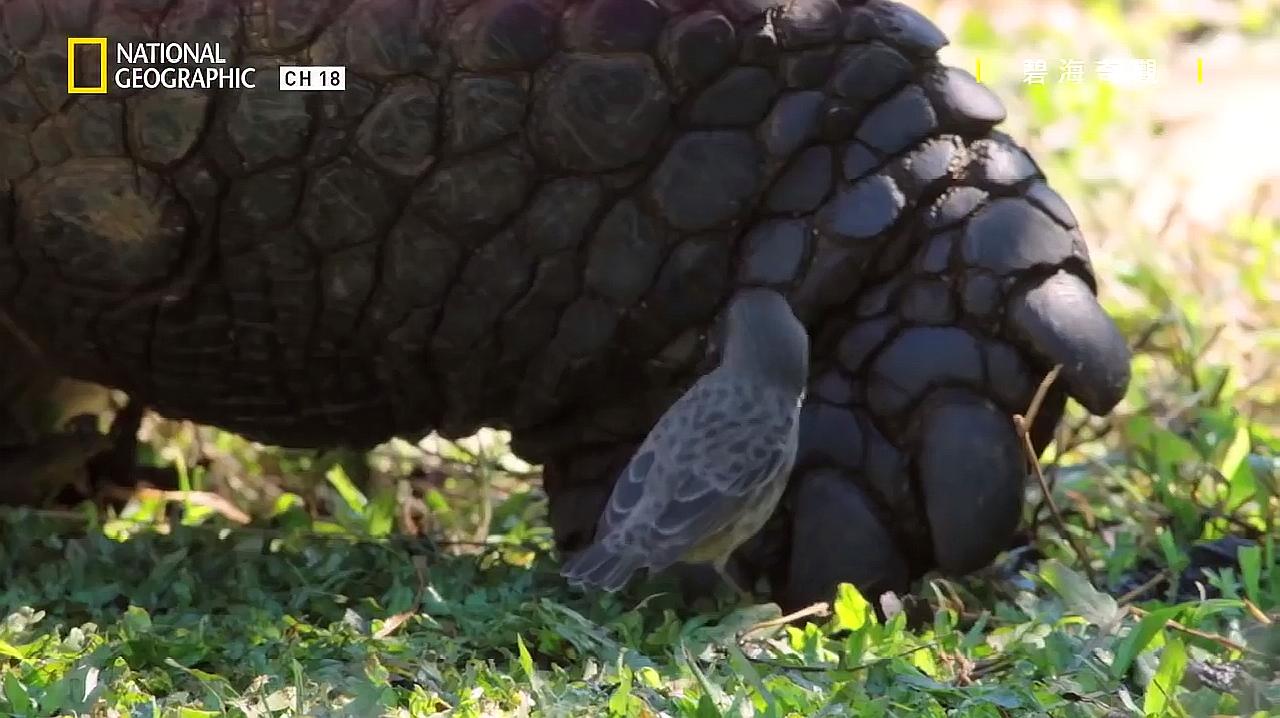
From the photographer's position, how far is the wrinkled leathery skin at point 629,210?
6.43 ft

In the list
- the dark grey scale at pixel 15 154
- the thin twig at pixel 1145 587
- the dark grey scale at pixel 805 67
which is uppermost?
the dark grey scale at pixel 805 67

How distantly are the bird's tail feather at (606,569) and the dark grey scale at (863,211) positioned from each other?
1.39 ft

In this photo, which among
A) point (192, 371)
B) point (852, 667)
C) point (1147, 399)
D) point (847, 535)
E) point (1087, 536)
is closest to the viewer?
point (852, 667)

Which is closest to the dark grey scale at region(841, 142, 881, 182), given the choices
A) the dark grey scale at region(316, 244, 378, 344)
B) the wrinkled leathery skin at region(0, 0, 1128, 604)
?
the wrinkled leathery skin at region(0, 0, 1128, 604)

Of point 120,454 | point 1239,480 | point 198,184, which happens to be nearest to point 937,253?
point 1239,480

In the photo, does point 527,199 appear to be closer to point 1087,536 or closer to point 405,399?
point 405,399

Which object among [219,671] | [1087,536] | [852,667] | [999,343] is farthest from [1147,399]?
[219,671]

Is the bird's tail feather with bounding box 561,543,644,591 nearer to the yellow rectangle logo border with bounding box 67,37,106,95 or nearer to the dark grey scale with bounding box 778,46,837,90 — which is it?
the dark grey scale with bounding box 778,46,837,90

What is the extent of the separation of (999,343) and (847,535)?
0.26 m

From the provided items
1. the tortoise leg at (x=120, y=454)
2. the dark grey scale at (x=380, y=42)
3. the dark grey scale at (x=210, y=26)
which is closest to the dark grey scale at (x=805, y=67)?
the dark grey scale at (x=380, y=42)

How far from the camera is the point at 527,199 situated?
1993 mm

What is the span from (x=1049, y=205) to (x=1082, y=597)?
449 mm

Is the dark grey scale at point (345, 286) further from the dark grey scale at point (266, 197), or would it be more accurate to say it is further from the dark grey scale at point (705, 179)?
the dark grey scale at point (705, 179)

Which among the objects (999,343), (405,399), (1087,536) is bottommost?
(1087,536)
